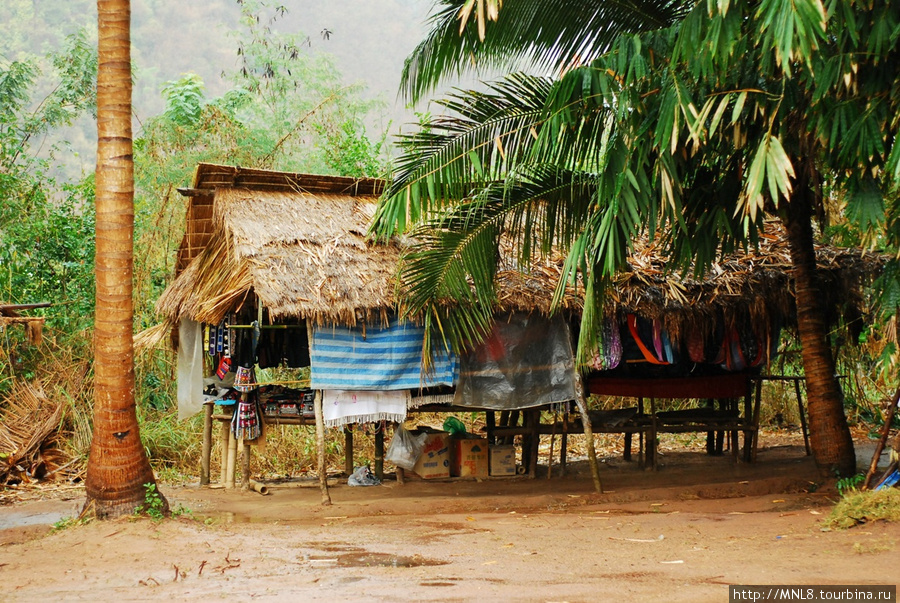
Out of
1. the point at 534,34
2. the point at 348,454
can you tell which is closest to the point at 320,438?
the point at 348,454

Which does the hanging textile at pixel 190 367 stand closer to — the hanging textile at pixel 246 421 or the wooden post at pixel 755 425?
the hanging textile at pixel 246 421

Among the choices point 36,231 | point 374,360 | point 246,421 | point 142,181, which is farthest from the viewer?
point 142,181

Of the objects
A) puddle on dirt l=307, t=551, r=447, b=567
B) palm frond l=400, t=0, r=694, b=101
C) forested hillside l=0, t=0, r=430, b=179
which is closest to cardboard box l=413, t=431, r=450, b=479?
puddle on dirt l=307, t=551, r=447, b=567

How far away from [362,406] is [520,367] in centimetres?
175

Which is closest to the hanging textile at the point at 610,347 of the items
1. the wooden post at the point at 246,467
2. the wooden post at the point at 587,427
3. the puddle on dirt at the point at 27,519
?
the wooden post at the point at 587,427

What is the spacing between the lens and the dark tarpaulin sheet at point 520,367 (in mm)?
8688

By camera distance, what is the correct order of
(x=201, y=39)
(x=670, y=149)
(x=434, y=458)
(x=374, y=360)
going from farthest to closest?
1. (x=201, y=39)
2. (x=434, y=458)
3. (x=374, y=360)
4. (x=670, y=149)

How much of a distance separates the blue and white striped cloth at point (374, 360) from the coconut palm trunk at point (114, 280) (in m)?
2.04

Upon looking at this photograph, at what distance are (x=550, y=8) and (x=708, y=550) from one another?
13.7 feet

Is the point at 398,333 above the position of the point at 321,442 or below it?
above

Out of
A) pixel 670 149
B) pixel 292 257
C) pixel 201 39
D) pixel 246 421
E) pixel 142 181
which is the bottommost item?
pixel 246 421

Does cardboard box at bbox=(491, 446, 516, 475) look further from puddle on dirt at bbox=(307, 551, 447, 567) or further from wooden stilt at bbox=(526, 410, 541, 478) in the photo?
puddle on dirt at bbox=(307, 551, 447, 567)

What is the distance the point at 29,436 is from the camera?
33.8ft

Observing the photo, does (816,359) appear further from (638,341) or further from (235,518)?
(235,518)
